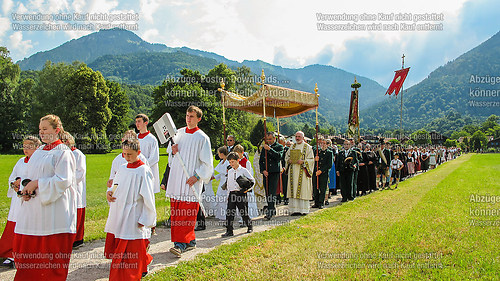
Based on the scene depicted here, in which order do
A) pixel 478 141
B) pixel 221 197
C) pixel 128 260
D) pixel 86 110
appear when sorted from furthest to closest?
pixel 478 141, pixel 86 110, pixel 221 197, pixel 128 260

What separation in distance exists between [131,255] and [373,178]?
12994 mm

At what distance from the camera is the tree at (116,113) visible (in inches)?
1981

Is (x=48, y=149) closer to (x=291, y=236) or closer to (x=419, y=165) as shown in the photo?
(x=291, y=236)

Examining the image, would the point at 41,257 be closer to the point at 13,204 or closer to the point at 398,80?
the point at 13,204

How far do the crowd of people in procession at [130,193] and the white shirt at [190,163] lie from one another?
19mm

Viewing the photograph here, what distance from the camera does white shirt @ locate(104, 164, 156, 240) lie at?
4.13m

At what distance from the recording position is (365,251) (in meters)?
5.48

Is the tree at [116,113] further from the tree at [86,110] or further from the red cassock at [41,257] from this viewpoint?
the red cassock at [41,257]

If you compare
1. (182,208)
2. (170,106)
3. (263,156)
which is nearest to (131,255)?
(182,208)

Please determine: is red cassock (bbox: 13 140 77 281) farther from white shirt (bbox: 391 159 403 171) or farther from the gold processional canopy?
white shirt (bbox: 391 159 403 171)

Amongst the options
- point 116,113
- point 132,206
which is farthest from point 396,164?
point 116,113

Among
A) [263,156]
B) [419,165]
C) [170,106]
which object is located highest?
[170,106]

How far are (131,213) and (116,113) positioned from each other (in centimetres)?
5264

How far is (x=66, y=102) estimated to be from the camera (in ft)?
137
